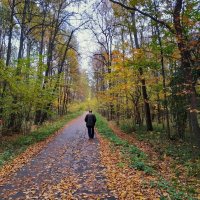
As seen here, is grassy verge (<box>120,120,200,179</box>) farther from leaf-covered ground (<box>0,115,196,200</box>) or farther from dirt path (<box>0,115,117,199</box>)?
dirt path (<box>0,115,117,199</box>)

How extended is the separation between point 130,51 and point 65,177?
462 inches

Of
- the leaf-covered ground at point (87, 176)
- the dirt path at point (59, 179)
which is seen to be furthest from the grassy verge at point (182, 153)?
the dirt path at point (59, 179)

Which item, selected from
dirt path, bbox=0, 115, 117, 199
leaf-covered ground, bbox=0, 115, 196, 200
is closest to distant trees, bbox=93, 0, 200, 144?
leaf-covered ground, bbox=0, 115, 196, 200

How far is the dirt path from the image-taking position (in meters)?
6.82

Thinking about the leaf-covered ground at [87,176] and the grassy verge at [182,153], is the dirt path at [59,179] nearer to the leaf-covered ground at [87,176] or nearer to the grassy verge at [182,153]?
the leaf-covered ground at [87,176]

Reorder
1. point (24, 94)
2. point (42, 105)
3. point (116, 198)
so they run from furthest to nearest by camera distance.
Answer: point (42, 105), point (24, 94), point (116, 198)

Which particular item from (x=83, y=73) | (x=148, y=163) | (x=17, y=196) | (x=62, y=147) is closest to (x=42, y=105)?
(x=62, y=147)

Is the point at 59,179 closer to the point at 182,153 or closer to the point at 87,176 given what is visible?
the point at 87,176

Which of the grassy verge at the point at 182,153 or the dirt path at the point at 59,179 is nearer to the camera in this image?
the dirt path at the point at 59,179

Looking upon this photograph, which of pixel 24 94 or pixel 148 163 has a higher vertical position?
pixel 24 94

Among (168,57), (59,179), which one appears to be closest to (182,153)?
(168,57)

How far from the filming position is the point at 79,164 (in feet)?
33.2

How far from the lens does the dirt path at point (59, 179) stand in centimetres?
682

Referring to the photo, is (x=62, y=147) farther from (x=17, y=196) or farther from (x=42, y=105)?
(x=17, y=196)
